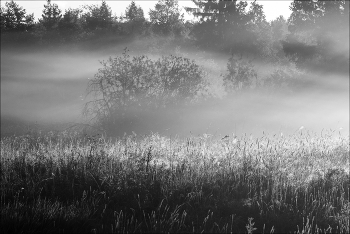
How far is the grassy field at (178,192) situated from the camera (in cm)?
525

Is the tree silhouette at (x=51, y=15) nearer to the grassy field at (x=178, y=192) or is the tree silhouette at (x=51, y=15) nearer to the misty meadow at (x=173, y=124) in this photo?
the misty meadow at (x=173, y=124)

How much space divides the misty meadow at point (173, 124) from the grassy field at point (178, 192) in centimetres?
3

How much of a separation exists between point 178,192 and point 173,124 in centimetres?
1235

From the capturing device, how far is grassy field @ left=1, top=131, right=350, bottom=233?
207 inches

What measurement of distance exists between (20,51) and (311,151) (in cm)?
3557

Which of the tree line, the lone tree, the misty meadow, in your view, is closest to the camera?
the misty meadow

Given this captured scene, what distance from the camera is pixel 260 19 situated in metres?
38.9

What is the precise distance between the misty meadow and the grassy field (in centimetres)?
3

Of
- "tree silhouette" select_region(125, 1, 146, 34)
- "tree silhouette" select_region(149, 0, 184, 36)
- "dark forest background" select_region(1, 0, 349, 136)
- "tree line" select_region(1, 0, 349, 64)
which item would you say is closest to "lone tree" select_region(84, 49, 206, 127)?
"dark forest background" select_region(1, 0, 349, 136)

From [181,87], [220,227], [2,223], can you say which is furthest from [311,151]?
[181,87]

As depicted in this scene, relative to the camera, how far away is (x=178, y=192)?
6305 mm

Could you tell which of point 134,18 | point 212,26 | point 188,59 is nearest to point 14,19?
point 134,18

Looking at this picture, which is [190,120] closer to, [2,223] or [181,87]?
[181,87]

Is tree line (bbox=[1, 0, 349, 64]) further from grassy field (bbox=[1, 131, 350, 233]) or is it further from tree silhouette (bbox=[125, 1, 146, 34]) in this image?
grassy field (bbox=[1, 131, 350, 233])
